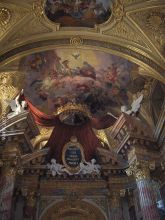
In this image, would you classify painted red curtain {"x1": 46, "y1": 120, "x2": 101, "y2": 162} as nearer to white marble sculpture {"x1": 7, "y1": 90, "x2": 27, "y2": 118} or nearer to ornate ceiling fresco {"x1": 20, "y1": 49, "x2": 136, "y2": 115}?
ornate ceiling fresco {"x1": 20, "y1": 49, "x2": 136, "y2": 115}

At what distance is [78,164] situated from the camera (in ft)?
43.4

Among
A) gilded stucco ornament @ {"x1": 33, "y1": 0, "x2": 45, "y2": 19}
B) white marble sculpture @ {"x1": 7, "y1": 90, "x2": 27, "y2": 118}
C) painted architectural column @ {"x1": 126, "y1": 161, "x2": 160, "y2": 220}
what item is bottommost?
painted architectural column @ {"x1": 126, "y1": 161, "x2": 160, "y2": 220}

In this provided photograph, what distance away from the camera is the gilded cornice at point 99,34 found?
35.9ft

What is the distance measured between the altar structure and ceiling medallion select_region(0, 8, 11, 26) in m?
0.04

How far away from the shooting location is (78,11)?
37.1 feet

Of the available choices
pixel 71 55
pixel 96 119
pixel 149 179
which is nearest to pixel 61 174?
pixel 96 119

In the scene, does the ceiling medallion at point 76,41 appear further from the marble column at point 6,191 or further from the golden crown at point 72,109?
the marble column at point 6,191

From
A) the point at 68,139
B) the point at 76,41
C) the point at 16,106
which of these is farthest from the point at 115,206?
the point at 76,41

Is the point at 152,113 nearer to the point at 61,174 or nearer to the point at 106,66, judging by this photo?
the point at 106,66

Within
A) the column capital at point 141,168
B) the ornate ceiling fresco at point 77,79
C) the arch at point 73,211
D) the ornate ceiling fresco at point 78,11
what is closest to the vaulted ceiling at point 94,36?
the ornate ceiling fresco at point 78,11

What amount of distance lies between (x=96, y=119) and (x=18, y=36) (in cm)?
441

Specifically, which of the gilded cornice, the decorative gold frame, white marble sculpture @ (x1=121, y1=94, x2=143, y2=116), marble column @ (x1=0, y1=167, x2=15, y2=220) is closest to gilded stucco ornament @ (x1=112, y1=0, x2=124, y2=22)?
the gilded cornice

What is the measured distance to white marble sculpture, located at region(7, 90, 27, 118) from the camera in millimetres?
11040

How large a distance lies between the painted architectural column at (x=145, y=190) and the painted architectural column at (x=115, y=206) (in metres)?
1.96
